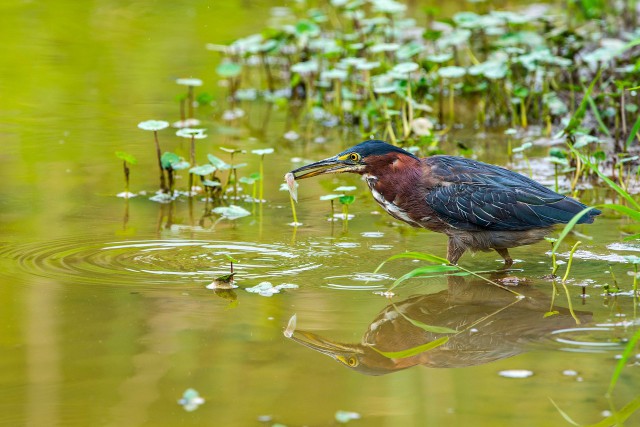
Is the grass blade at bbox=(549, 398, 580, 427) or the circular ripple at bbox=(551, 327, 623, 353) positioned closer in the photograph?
the grass blade at bbox=(549, 398, 580, 427)

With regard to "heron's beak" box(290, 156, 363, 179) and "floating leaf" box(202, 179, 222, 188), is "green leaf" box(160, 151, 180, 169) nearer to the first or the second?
"floating leaf" box(202, 179, 222, 188)

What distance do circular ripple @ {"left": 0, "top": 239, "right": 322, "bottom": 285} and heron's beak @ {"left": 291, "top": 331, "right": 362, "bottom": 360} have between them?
110 centimetres

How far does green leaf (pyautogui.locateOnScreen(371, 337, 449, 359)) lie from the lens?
18.0ft

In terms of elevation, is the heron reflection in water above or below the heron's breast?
below

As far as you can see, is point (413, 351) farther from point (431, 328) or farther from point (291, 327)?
point (291, 327)

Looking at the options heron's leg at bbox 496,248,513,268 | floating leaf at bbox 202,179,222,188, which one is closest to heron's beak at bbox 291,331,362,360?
heron's leg at bbox 496,248,513,268

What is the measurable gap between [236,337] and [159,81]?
847cm

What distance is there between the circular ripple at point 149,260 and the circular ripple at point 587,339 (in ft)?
6.18

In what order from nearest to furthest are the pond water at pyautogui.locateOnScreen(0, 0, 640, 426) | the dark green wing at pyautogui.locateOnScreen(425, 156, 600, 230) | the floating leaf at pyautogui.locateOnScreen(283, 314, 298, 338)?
1. the pond water at pyautogui.locateOnScreen(0, 0, 640, 426)
2. the floating leaf at pyautogui.locateOnScreen(283, 314, 298, 338)
3. the dark green wing at pyautogui.locateOnScreen(425, 156, 600, 230)

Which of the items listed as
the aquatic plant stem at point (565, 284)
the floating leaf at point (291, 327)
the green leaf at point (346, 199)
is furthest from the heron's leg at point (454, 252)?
the floating leaf at point (291, 327)

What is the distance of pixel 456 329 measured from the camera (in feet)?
19.5

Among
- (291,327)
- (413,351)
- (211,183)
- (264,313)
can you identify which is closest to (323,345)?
(291,327)

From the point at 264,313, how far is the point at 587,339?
1.80m

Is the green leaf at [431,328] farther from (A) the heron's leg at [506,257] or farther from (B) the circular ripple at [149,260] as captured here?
(A) the heron's leg at [506,257]
